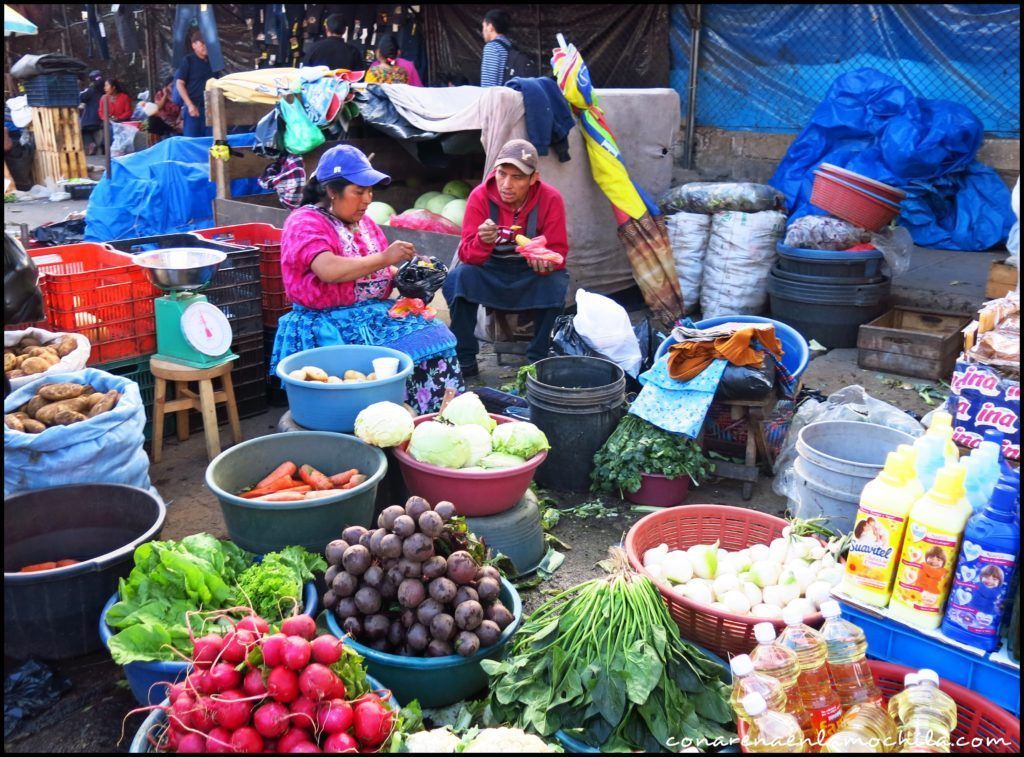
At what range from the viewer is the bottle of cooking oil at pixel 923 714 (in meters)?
2.14

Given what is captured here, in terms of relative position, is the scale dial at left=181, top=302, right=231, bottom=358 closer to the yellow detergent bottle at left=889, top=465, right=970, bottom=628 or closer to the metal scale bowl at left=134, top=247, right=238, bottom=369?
the metal scale bowl at left=134, top=247, right=238, bottom=369

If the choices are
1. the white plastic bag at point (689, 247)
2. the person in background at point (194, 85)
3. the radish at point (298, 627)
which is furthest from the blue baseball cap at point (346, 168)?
the person in background at point (194, 85)

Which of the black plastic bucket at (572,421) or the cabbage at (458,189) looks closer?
the black plastic bucket at (572,421)

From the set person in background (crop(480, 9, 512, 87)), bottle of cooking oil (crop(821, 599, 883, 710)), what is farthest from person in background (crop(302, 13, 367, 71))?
bottle of cooking oil (crop(821, 599, 883, 710))

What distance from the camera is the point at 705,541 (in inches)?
138

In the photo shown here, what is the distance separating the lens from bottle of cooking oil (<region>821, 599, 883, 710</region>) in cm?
234

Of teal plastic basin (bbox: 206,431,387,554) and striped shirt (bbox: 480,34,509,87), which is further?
striped shirt (bbox: 480,34,509,87)

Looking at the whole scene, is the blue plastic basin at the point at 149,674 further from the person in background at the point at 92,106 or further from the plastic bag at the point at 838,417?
the person in background at the point at 92,106

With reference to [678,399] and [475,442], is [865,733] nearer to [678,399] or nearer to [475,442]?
[475,442]

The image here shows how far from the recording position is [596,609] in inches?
104

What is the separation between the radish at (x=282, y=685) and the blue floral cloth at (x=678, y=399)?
8.62 ft

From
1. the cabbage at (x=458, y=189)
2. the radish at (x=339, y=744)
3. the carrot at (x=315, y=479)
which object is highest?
the cabbage at (x=458, y=189)

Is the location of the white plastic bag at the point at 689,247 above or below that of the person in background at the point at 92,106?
below

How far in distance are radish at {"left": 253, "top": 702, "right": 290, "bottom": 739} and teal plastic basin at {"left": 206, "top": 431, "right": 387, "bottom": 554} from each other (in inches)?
39.7
